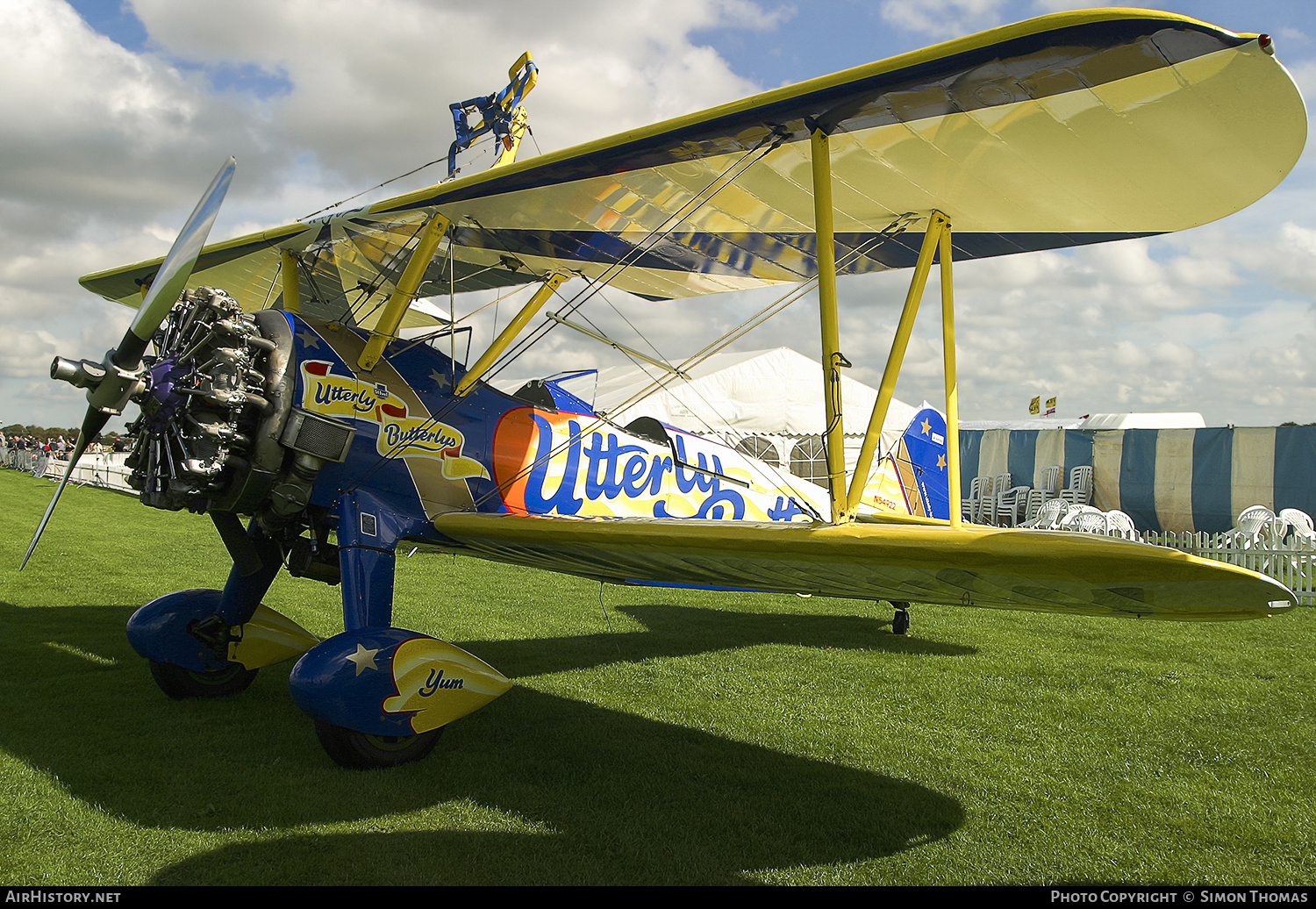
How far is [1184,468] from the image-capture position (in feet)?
57.0

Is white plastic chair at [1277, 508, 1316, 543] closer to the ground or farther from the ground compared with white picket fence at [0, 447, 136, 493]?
farther from the ground

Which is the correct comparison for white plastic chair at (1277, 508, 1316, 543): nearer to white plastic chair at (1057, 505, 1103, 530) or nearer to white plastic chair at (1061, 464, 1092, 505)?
white plastic chair at (1057, 505, 1103, 530)

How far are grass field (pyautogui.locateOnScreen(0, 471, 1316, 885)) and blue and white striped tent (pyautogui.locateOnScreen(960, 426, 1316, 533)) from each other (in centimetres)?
1079

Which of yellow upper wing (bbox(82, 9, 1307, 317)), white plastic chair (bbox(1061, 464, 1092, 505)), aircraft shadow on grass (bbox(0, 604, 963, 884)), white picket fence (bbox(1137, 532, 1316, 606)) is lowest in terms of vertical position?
aircraft shadow on grass (bbox(0, 604, 963, 884))

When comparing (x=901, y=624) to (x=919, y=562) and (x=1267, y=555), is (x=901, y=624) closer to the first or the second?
(x=919, y=562)

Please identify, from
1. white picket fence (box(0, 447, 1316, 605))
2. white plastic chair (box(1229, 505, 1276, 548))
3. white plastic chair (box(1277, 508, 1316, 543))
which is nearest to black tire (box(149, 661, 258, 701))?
white picket fence (box(0, 447, 1316, 605))

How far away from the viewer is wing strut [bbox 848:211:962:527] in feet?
13.2

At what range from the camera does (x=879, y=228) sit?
534 centimetres

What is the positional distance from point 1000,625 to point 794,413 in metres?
12.0

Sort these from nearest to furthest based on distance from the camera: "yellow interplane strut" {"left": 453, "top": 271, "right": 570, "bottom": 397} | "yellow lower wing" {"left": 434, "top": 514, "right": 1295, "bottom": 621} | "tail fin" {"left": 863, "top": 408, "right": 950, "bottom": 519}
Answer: "yellow lower wing" {"left": 434, "top": 514, "right": 1295, "bottom": 621} < "yellow interplane strut" {"left": 453, "top": 271, "right": 570, "bottom": 397} < "tail fin" {"left": 863, "top": 408, "right": 950, "bottom": 519}

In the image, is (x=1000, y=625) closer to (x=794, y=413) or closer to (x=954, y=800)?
(x=954, y=800)

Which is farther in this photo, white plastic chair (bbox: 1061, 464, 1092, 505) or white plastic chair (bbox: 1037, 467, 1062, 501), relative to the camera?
white plastic chair (bbox: 1037, 467, 1062, 501)

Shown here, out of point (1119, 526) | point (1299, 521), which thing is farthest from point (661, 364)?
point (1299, 521)
